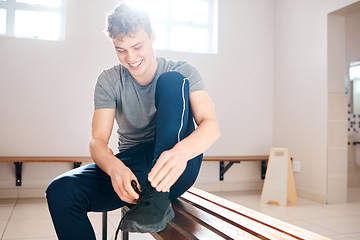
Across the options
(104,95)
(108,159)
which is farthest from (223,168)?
(108,159)

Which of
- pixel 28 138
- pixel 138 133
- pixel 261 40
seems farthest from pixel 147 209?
pixel 261 40

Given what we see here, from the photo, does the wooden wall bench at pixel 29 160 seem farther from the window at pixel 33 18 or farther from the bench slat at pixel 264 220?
the bench slat at pixel 264 220

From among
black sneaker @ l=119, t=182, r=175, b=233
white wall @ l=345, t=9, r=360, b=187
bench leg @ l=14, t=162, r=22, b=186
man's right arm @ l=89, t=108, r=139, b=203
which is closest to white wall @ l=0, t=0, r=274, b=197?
bench leg @ l=14, t=162, r=22, b=186

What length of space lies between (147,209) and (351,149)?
411 cm

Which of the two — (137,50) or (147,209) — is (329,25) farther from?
(147,209)

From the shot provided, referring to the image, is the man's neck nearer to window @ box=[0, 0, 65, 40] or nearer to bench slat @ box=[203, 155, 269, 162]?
bench slat @ box=[203, 155, 269, 162]

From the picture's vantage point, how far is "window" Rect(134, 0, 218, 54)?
13.1 ft

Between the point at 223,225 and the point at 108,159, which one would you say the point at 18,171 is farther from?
the point at 223,225

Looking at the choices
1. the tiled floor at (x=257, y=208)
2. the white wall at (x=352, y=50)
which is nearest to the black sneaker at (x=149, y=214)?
the tiled floor at (x=257, y=208)

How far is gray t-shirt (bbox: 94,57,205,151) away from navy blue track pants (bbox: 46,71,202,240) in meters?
0.21

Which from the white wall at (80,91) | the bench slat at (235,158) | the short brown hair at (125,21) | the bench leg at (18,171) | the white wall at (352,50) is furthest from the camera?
the white wall at (352,50)

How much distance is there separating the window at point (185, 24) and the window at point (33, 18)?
94 cm

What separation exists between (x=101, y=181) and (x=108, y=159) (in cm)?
11

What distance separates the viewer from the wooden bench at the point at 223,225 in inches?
37.9
